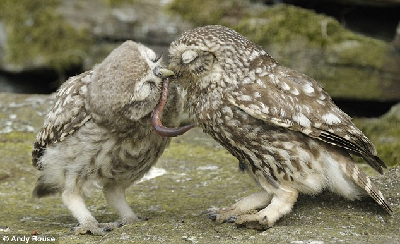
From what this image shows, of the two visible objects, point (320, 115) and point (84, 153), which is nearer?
point (320, 115)

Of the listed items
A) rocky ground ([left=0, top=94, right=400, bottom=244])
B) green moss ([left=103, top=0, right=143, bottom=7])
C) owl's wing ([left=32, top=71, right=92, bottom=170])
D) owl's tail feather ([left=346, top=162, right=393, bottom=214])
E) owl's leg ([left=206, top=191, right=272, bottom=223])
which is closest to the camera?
rocky ground ([left=0, top=94, right=400, bottom=244])

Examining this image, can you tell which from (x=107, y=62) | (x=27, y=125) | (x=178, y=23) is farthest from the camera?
(x=178, y=23)

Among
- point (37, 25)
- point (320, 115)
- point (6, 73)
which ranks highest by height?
point (320, 115)

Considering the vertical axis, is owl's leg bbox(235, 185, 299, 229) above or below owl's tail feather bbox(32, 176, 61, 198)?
above

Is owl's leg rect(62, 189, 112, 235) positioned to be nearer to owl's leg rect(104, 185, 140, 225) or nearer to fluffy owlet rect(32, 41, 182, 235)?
fluffy owlet rect(32, 41, 182, 235)

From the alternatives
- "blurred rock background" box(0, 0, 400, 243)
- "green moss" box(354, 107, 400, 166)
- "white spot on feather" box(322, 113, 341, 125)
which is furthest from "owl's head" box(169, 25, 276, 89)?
"green moss" box(354, 107, 400, 166)

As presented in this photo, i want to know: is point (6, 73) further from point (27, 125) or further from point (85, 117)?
point (85, 117)

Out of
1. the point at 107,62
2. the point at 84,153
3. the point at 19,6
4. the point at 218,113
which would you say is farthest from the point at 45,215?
the point at 19,6
